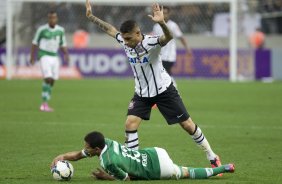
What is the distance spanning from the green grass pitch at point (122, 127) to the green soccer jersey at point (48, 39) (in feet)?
5.44

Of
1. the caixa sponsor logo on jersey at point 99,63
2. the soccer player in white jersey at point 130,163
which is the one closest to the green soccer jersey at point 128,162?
the soccer player in white jersey at point 130,163

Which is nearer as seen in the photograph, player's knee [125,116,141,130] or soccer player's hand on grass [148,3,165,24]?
soccer player's hand on grass [148,3,165,24]

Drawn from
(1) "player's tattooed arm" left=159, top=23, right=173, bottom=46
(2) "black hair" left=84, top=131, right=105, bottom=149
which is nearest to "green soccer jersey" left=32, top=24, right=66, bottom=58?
(1) "player's tattooed arm" left=159, top=23, right=173, bottom=46

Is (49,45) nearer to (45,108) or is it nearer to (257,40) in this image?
(45,108)

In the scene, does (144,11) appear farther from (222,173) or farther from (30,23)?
(222,173)

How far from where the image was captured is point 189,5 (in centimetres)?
3884

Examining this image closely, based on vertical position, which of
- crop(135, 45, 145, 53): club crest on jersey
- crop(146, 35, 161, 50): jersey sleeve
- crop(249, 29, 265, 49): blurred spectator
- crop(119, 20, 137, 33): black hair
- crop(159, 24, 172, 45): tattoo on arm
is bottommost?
crop(249, 29, 265, 49): blurred spectator

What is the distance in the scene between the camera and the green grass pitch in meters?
11.8

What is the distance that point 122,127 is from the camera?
17.9 metres

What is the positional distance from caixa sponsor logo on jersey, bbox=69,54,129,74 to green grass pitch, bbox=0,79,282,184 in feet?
14.0

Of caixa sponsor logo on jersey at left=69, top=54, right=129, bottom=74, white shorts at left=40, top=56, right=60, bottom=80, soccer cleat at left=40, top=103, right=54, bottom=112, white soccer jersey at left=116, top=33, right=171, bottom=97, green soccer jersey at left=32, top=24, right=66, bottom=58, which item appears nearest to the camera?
white soccer jersey at left=116, top=33, right=171, bottom=97

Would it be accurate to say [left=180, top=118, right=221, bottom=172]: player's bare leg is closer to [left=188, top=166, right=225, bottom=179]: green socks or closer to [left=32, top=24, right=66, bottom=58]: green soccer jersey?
[left=188, top=166, right=225, bottom=179]: green socks

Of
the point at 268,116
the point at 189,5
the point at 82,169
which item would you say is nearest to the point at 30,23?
the point at 189,5

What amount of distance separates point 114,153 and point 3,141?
548 centimetres
